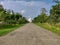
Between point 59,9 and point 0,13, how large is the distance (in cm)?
2580

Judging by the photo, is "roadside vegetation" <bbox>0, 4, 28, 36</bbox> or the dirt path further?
"roadside vegetation" <bbox>0, 4, 28, 36</bbox>

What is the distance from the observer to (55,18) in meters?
93.1

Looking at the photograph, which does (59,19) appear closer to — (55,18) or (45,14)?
(55,18)

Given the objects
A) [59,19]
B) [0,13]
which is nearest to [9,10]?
[0,13]

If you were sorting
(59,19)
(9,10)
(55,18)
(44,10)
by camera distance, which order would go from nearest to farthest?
(59,19) → (55,18) → (9,10) → (44,10)

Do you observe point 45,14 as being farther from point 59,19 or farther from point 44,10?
point 59,19

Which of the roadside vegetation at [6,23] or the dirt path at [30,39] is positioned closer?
the dirt path at [30,39]

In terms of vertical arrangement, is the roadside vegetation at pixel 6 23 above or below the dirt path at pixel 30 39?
below

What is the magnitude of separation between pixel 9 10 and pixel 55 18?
174 feet

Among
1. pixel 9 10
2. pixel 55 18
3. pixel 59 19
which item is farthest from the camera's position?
pixel 9 10

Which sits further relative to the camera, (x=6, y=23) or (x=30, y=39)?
(x=6, y=23)

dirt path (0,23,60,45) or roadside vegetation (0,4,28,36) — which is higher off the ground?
dirt path (0,23,60,45)

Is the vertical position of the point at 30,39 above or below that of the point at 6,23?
above

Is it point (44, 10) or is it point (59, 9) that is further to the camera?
point (44, 10)
